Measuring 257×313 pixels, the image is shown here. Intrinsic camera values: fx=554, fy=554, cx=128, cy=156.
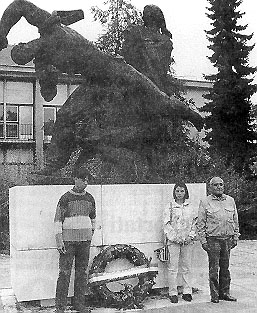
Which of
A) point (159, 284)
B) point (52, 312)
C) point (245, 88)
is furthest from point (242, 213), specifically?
point (52, 312)

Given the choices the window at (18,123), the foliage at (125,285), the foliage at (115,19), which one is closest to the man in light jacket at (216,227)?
the foliage at (125,285)

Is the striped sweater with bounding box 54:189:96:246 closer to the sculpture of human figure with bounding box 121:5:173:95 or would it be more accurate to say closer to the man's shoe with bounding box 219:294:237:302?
the man's shoe with bounding box 219:294:237:302

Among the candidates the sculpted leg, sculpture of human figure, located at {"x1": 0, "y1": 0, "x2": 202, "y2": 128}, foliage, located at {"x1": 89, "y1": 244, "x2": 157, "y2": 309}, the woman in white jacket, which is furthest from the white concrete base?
the sculpted leg

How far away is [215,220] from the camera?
6.57 m

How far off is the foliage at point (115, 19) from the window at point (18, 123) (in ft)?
23.0

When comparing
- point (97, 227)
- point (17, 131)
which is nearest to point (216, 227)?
point (97, 227)

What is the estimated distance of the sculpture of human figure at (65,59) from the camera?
21.2 feet

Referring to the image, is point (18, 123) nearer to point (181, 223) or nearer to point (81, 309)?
point (181, 223)

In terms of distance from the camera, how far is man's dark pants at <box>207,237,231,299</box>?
661 centimetres

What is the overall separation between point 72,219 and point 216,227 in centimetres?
174

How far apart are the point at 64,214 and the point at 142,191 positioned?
1.28 metres

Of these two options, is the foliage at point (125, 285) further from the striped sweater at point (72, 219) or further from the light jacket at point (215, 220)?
the light jacket at point (215, 220)

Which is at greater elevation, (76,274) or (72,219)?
(72,219)

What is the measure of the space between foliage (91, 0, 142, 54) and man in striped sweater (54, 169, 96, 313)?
1516cm
